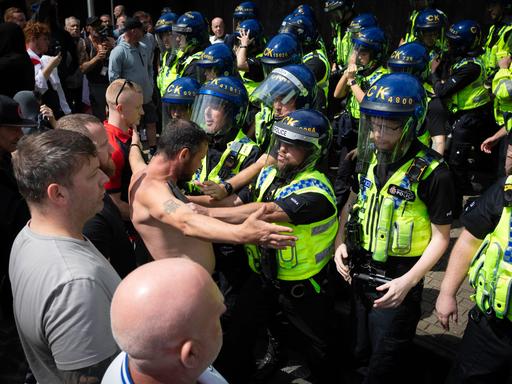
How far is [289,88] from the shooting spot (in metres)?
4.23

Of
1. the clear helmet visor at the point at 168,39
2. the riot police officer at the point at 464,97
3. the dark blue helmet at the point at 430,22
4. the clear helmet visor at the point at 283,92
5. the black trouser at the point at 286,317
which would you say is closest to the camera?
the black trouser at the point at 286,317

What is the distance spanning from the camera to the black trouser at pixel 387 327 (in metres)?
2.93

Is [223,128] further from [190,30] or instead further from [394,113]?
[190,30]

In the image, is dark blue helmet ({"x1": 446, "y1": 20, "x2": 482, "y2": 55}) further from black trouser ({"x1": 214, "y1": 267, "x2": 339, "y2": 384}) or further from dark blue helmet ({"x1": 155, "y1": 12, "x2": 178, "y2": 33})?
black trouser ({"x1": 214, "y1": 267, "x2": 339, "y2": 384})

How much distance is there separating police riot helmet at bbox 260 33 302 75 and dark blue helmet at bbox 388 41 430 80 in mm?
1060

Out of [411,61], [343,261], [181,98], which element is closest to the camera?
[343,261]

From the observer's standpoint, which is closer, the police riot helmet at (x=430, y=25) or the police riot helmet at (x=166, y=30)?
the police riot helmet at (x=430, y=25)

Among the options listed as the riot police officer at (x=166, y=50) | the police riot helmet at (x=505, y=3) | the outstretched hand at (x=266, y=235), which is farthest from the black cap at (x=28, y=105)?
the police riot helmet at (x=505, y=3)

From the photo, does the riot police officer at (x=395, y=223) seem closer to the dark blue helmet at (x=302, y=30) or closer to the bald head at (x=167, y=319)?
the bald head at (x=167, y=319)

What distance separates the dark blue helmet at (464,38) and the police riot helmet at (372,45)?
1.10 meters

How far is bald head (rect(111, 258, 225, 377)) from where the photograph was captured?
128cm

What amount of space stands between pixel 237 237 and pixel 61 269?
1.03 meters

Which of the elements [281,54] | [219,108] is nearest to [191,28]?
[281,54]

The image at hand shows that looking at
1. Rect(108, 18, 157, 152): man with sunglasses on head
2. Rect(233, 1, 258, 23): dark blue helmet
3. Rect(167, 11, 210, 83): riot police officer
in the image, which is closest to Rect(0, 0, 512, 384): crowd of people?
Rect(167, 11, 210, 83): riot police officer
